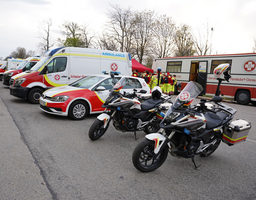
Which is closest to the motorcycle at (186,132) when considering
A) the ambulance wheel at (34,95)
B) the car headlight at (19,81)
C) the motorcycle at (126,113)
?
Result: the motorcycle at (126,113)

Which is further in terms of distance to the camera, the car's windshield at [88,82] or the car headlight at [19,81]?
the car headlight at [19,81]

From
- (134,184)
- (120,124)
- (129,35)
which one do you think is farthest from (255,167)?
(129,35)

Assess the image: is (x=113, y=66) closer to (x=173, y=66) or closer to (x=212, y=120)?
(x=212, y=120)

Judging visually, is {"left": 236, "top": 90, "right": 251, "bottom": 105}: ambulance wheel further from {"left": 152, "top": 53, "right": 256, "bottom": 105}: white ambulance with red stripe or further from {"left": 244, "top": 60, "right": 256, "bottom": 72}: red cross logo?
{"left": 244, "top": 60, "right": 256, "bottom": 72}: red cross logo

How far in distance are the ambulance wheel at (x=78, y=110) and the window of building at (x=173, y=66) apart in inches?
490

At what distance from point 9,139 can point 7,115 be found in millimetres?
2656

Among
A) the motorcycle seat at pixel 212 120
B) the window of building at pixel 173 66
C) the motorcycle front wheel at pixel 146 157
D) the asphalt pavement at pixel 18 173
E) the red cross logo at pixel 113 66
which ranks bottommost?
→ the asphalt pavement at pixel 18 173

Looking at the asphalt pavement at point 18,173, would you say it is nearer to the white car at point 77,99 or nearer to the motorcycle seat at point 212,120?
the white car at point 77,99

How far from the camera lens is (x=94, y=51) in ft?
32.9

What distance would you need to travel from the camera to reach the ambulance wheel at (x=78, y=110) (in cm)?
661

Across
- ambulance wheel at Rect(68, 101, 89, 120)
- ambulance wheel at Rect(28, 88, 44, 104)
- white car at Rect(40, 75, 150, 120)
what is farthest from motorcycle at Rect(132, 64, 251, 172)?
ambulance wheel at Rect(28, 88, 44, 104)

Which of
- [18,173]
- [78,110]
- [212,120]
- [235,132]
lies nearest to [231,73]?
[78,110]

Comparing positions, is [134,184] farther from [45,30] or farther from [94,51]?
[45,30]

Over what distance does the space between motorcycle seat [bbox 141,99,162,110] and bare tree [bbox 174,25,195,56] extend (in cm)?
3017
